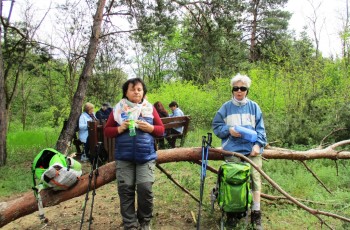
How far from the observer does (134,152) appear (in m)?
3.41

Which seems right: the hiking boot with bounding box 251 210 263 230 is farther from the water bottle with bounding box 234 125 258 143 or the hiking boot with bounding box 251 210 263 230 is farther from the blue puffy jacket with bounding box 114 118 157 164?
the blue puffy jacket with bounding box 114 118 157 164

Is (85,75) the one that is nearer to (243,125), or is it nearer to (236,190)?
(243,125)

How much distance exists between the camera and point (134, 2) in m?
9.90

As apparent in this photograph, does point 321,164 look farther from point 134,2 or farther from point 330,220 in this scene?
point 134,2

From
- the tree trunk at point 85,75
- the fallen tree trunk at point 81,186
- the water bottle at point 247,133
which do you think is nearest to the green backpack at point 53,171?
the fallen tree trunk at point 81,186

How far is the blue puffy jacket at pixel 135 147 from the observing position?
3.41 metres

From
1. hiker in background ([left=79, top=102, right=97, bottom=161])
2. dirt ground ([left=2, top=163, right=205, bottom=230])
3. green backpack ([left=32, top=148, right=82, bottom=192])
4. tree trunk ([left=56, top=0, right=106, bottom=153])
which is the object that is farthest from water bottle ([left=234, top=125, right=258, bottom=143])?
tree trunk ([left=56, top=0, right=106, bottom=153])

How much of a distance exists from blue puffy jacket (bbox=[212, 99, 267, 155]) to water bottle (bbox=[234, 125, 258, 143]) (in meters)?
0.14

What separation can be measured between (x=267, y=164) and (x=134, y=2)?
6223 mm

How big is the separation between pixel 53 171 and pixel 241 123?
86.1 inches

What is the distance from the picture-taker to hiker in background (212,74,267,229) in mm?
3768

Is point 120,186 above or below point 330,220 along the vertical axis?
above

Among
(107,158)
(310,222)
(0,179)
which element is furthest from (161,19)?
(310,222)

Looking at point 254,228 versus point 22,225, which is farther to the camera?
point 22,225
